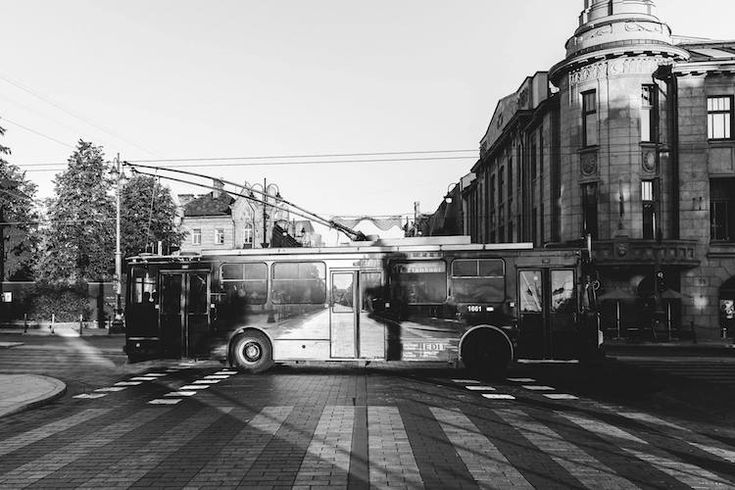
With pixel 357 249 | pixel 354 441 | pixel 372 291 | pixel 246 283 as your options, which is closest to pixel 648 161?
pixel 357 249

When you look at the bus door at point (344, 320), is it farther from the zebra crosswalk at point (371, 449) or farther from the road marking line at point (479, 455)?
the road marking line at point (479, 455)

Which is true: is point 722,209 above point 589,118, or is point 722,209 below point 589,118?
below

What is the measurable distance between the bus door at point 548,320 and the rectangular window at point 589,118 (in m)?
17.4

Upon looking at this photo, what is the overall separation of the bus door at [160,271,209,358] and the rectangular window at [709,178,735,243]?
82.6ft

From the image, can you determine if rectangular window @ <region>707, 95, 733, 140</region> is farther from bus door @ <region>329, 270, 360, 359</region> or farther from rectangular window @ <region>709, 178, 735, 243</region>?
bus door @ <region>329, 270, 360, 359</region>

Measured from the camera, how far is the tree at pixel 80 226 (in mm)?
49719

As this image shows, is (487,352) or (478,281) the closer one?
(487,352)

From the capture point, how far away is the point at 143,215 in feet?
189

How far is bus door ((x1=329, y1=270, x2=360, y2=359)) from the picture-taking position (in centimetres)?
1612

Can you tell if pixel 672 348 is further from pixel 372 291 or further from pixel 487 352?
pixel 372 291

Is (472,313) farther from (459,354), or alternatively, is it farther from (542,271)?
(542,271)

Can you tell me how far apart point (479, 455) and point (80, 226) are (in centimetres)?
4839

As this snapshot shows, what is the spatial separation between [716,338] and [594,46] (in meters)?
14.8

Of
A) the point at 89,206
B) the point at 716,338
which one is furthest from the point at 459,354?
the point at 89,206
